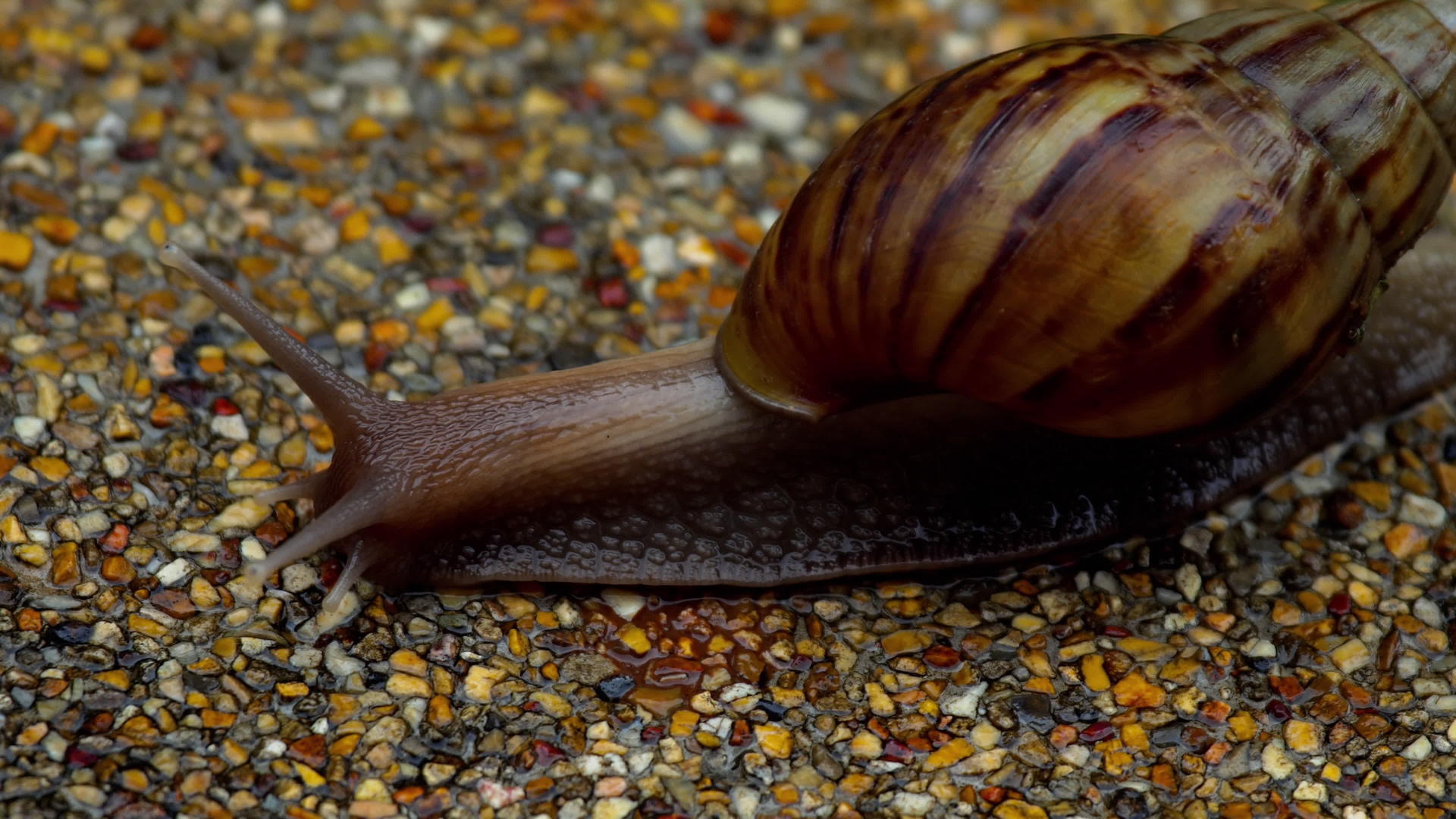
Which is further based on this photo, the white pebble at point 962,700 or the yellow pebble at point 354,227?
the yellow pebble at point 354,227

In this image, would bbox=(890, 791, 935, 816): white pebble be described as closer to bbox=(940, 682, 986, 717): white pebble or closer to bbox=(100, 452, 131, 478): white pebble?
bbox=(940, 682, 986, 717): white pebble

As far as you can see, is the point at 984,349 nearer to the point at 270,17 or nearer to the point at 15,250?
the point at 15,250

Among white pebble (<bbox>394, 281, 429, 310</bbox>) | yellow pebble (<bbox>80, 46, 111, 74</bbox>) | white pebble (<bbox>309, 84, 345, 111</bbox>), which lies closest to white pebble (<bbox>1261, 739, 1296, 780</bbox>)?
white pebble (<bbox>394, 281, 429, 310</bbox>)

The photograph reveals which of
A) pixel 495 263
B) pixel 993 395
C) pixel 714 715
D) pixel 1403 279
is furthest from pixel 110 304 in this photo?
pixel 1403 279

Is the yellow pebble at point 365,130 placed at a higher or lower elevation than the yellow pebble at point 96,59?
lower

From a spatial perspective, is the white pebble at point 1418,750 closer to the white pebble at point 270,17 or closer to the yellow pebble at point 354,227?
the yellow pebble at point 354,227

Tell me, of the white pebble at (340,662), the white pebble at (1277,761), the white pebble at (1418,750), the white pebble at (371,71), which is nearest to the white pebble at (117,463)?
the white pebble at (340,662)

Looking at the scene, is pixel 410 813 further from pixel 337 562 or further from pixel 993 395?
pixel 993 395

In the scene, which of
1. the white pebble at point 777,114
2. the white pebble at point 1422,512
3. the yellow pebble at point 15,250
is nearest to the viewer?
the white pebble at point 1422,512
